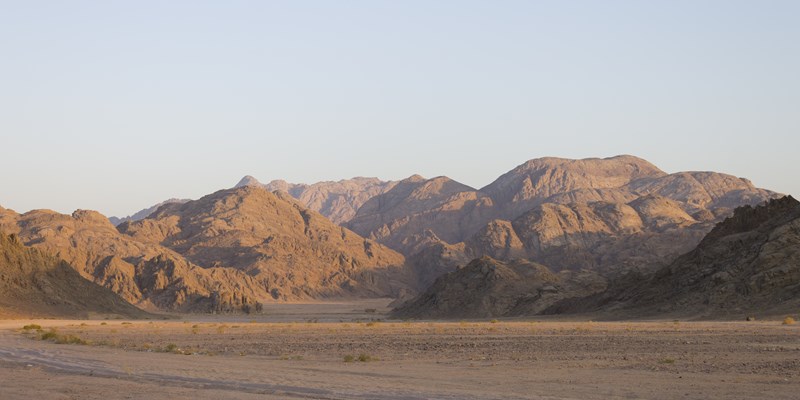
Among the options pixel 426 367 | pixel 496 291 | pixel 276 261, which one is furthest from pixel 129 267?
pixel 426 367

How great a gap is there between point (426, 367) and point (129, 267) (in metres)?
113

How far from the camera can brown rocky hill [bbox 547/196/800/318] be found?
222 ft

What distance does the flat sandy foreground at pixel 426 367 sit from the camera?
24.3 metres

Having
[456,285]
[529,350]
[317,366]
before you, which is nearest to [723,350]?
[529,350]

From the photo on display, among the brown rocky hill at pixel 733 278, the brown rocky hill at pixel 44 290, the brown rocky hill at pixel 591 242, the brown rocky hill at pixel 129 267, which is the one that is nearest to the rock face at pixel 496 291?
the brown rocky hill at pixel 733 278

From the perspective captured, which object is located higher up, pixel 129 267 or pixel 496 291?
pixel 129 267

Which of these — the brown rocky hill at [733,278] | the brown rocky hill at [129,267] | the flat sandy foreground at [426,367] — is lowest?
the flat sandy foreground at [426,367]

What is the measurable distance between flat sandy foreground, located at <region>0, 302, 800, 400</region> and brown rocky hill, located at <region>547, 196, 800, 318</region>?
778 inches

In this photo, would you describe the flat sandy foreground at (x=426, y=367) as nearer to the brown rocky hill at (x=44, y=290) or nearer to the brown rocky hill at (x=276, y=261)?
the brown rocky hill at (x=44, y=290)

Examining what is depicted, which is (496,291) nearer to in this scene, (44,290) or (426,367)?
(44,290)

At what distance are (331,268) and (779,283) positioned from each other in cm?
13152

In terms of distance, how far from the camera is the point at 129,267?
138125 mm

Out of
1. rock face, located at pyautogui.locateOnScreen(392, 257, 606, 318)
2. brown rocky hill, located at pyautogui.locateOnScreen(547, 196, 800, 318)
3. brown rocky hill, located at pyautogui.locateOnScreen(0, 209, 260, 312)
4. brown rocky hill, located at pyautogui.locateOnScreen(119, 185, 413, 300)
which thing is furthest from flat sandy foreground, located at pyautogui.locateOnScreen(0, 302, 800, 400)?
brown rocky hill, located at pyautogui.locateOnScreen(119, 185, 413, 300)

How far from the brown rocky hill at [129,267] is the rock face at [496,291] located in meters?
27.3
